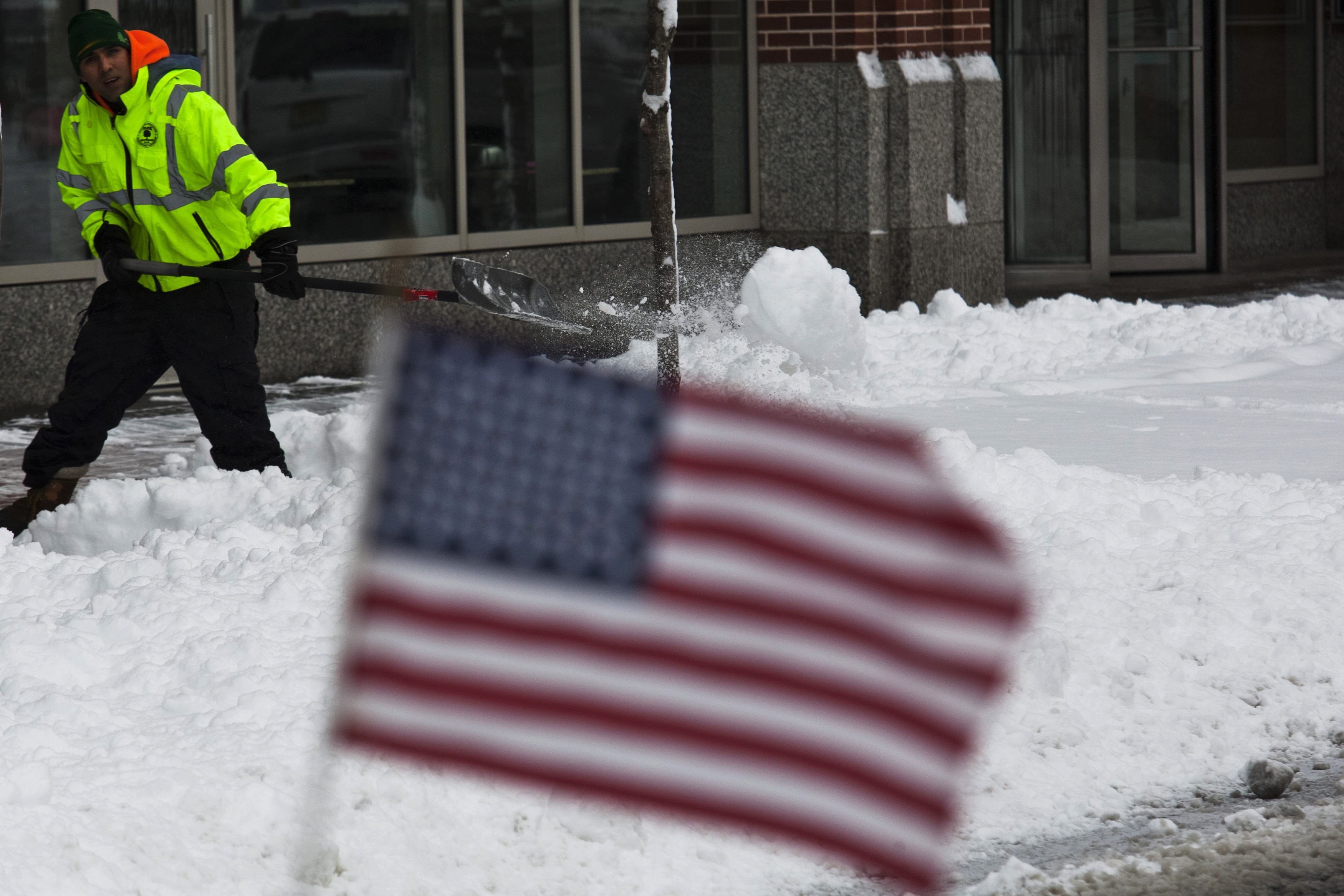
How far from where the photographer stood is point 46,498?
6.85 m

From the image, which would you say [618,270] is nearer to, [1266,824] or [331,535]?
[331,535]

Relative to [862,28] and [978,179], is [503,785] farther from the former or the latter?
[978,179]

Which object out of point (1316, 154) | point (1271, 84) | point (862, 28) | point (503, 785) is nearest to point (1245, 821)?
point (503, 785)

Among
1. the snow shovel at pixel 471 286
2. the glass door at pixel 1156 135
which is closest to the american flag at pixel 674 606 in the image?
the snow shovel at pixel 471 286

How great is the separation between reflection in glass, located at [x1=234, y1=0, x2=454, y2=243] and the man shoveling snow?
3670mm

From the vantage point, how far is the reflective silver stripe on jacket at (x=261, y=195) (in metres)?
6.56

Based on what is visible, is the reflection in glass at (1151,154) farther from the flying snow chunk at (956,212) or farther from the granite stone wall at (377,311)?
the granite stone wall at (377,311)

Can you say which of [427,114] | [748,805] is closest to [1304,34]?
[427,114]

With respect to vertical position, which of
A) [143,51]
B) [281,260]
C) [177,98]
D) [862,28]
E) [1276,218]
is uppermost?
[862,28]

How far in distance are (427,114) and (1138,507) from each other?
584 cm

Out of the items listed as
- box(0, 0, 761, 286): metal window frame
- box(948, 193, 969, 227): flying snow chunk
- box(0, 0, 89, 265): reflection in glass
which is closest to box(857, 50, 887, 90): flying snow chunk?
box(0, 0, 761, 286): metal window frame

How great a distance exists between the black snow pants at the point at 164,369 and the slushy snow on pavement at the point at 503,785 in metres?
0.20

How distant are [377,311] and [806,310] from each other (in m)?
2.47

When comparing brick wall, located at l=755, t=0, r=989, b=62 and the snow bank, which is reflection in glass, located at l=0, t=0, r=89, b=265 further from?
brick wall, located at l=755, t=0, r=989, b=62
